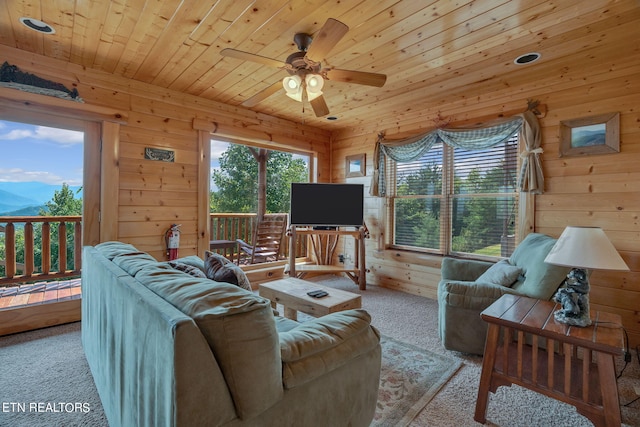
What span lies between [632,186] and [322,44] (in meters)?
2.87

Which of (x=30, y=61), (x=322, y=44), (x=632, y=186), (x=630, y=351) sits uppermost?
(x=30, y=61)

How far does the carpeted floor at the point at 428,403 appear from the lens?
67.7 inches

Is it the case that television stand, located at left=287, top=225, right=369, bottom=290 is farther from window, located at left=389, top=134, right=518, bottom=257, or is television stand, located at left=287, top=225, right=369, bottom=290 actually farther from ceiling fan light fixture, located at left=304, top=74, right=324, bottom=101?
ceiling fan light fixture, located at left=304, top=74, right=324, bottom=101

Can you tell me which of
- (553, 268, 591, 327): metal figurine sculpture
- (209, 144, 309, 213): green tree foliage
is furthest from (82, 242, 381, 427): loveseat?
(209, 144, 309, 213): green tree foliage

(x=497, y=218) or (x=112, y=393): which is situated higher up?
(x=497, y=218)

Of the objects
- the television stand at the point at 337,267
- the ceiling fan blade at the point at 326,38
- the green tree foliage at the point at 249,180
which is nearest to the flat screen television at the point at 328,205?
the television stand at the point at 337,267

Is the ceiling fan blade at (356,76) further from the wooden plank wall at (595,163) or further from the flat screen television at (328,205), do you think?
the flat screen television at (328,205)

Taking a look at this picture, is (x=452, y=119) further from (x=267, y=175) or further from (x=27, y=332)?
(x=27, y=332)

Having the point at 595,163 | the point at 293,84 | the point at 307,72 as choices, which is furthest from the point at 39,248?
the point at 595,163

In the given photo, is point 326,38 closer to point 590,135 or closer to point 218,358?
point 218,358

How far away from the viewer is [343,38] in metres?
2.46

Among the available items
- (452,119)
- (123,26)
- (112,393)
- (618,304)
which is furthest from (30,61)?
(618,304)

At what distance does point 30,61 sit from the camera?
2764mm

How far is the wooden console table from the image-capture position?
144cm
